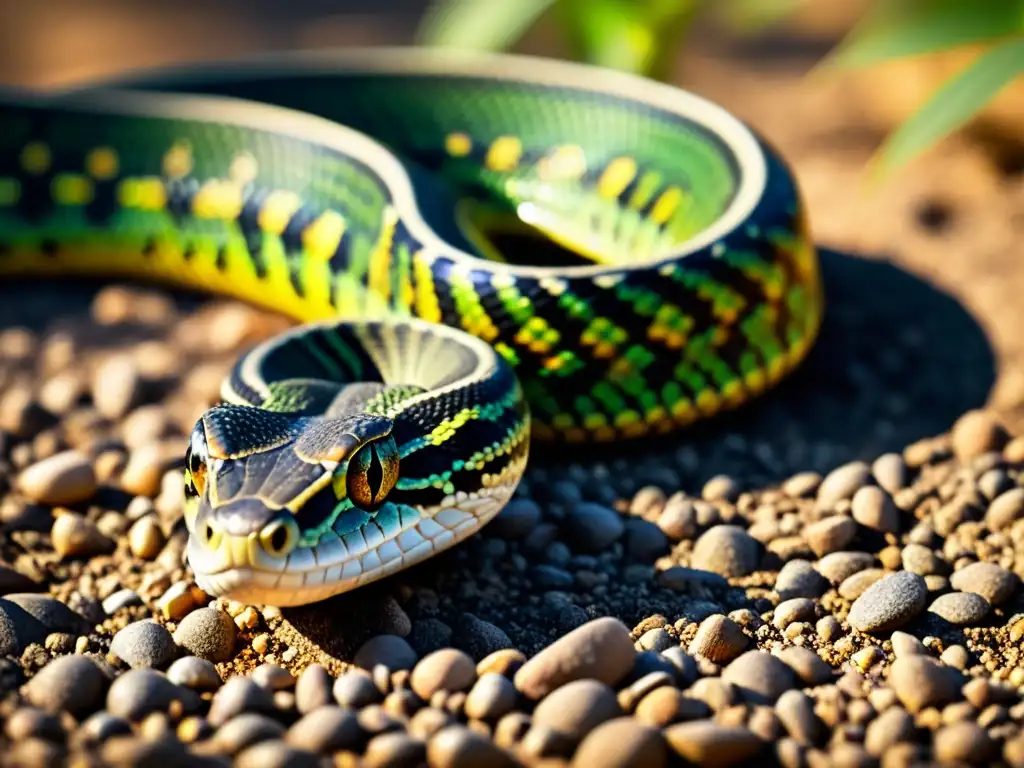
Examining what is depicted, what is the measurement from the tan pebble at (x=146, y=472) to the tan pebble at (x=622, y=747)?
6.71 ft

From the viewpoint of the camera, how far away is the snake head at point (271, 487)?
9.57 feet

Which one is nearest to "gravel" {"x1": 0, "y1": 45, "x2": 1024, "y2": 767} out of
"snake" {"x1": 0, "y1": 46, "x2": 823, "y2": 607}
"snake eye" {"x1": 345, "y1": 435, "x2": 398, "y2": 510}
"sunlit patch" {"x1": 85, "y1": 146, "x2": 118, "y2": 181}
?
"snake" {"x1": 0, "y1": 46, "x2": 823, "y2": 607}

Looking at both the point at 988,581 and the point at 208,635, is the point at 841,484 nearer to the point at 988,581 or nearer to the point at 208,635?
the point at 988,581

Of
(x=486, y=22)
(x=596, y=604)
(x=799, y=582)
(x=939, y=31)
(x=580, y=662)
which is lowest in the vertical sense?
(x=596, y=604)

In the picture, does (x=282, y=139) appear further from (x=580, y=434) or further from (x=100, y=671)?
(x=100, y=671)

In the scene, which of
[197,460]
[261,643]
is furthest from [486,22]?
[261,643]

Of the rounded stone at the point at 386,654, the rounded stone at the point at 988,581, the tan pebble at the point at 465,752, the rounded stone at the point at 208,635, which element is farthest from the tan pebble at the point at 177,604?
the rounded stone at the point at 988,581

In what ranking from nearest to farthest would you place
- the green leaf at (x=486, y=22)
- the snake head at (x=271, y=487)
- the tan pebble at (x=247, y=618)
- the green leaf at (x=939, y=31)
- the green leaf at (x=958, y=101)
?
the snake head at (x=271, y=487), the tan pebble at (x=247, y=618), the green leaf at (x=958, y=101), the green leaf at (x=939, y=31), the green leaf at (x=486, y=22)

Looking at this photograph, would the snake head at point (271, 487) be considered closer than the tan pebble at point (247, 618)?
Yes

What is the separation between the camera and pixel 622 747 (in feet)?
8.49

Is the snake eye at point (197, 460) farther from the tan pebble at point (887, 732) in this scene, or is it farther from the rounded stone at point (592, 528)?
the tan pebble at point (887, 732)

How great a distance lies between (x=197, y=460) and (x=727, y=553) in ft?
5.35

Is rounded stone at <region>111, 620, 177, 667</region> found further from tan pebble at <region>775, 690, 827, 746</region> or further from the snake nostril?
tan pebble at <region>775, 690, 827, 746</region>

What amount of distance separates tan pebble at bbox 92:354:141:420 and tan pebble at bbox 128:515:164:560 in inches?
38.4
